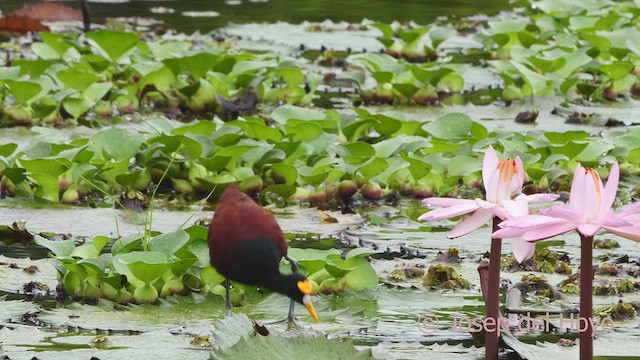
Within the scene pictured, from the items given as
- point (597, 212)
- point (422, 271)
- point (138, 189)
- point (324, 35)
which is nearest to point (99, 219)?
point (138, 189)

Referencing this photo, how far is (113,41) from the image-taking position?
5.70 metres

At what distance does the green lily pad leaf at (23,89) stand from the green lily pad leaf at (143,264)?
6.97ft

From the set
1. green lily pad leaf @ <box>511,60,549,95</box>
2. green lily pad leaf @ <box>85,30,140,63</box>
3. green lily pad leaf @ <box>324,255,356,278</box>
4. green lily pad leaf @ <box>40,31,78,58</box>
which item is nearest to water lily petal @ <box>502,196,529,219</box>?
green lily pad leaf @ <box>324,255,356,278</box>

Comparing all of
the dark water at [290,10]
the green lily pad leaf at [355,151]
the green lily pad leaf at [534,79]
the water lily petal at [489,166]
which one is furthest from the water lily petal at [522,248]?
the dark water at [290,10]

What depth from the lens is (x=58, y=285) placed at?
290 cm

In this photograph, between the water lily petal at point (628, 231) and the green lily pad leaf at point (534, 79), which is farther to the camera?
the green lily pad leaf at point (534, 79)

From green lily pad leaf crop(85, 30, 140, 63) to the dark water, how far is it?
2328 millimetres

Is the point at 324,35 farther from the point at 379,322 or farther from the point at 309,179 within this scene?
the point at 379,322

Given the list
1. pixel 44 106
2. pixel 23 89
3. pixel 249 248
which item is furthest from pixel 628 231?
pixel 44 106

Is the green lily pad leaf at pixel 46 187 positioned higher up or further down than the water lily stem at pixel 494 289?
further down

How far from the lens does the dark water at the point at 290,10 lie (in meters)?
8.73

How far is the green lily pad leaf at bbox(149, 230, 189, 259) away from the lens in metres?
2.81

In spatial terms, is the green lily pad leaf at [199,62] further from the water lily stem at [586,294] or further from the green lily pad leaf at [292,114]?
the water lily stem at [586,294]

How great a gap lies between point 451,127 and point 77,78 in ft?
5.17
